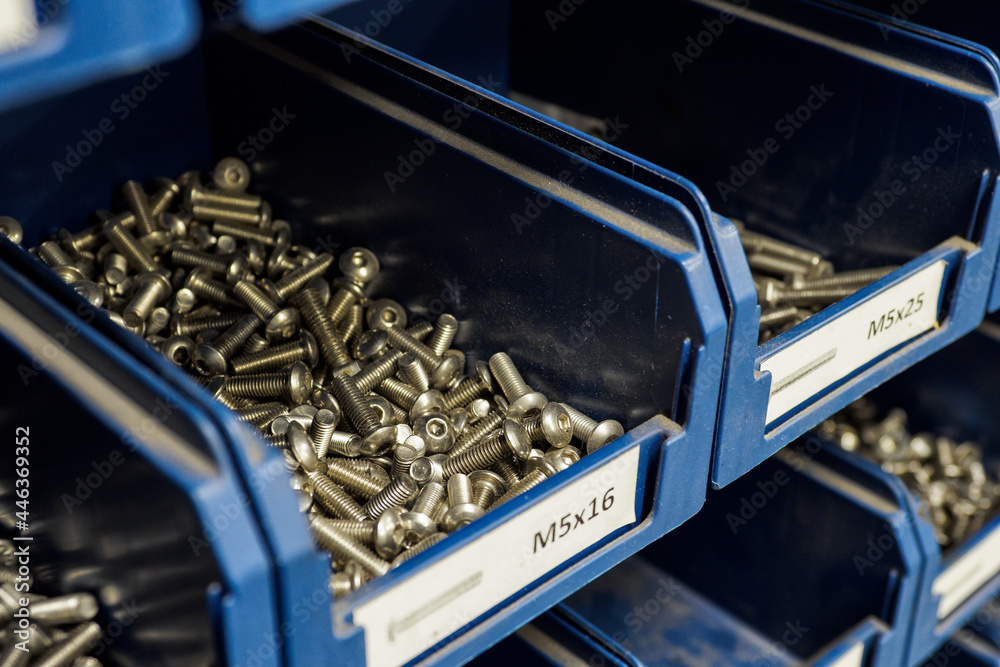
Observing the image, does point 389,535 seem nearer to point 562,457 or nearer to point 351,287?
point 562,457

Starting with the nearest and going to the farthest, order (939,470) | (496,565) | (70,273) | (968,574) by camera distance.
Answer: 1. (496,565)
2. (70,273)
3. (968,574)
4. (939,470)

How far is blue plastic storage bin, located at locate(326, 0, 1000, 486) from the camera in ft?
Result: 3.85

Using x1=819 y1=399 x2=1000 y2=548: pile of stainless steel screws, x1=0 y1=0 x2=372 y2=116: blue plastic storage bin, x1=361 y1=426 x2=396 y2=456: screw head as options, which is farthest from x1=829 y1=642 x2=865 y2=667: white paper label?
x1=0 y1=0 x2=372 y2=116: blue plastic storage bin

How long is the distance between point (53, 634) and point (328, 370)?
1.70 ft

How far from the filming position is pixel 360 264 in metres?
1.49

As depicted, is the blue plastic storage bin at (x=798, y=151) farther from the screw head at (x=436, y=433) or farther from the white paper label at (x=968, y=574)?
the white paper label at (x=968, y=574)

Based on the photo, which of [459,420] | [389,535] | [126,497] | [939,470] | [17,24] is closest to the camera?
[17,24]

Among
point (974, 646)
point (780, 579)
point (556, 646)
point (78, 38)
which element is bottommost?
point (974, 646)

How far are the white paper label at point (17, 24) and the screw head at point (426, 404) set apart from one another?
0.82 meters

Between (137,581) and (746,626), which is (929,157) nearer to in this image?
(746,626)

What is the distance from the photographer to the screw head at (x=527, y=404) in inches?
49.6

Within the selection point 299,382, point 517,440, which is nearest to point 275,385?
point 299,382

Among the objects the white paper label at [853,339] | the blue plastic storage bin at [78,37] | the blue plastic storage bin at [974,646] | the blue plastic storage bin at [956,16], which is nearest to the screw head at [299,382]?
the white paper label at [853,339]

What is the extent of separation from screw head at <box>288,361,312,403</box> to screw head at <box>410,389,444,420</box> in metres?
0.14
